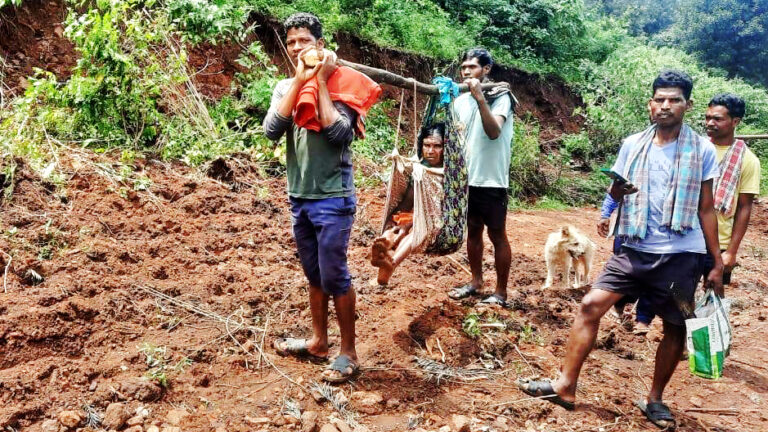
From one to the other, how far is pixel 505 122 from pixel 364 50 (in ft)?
20.7

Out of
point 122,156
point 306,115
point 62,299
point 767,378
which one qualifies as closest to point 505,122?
point 306,115

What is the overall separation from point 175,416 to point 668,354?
Answer: 245 cm

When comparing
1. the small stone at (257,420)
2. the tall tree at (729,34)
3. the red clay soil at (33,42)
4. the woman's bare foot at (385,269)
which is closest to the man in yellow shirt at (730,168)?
the woman's bare foot at (385,269)

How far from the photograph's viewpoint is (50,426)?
7.88ft

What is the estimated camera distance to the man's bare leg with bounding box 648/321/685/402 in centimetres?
300

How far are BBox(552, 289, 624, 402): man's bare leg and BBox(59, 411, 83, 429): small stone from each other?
7.46 feet

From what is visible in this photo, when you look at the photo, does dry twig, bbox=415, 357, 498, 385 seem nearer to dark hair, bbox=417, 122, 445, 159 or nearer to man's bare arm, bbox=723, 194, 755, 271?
dark hair, bbox=417, 122, 445, 159

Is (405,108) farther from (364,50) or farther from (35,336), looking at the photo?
(35,336)

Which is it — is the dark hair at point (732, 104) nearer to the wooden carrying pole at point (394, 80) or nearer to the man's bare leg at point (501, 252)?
the wooden carrying pole at point (394, 80)

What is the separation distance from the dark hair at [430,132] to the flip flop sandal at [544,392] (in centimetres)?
161

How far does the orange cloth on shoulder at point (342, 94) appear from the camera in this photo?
2.65 meters

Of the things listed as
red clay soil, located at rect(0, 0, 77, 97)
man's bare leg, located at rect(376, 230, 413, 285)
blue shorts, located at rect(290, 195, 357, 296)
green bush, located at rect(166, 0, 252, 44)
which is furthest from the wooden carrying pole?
red clay soil, located at rect(0, 0, 77, 97)

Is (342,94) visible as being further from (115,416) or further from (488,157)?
(115,416)

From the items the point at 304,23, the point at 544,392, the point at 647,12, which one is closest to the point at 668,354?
the point at 544,392
